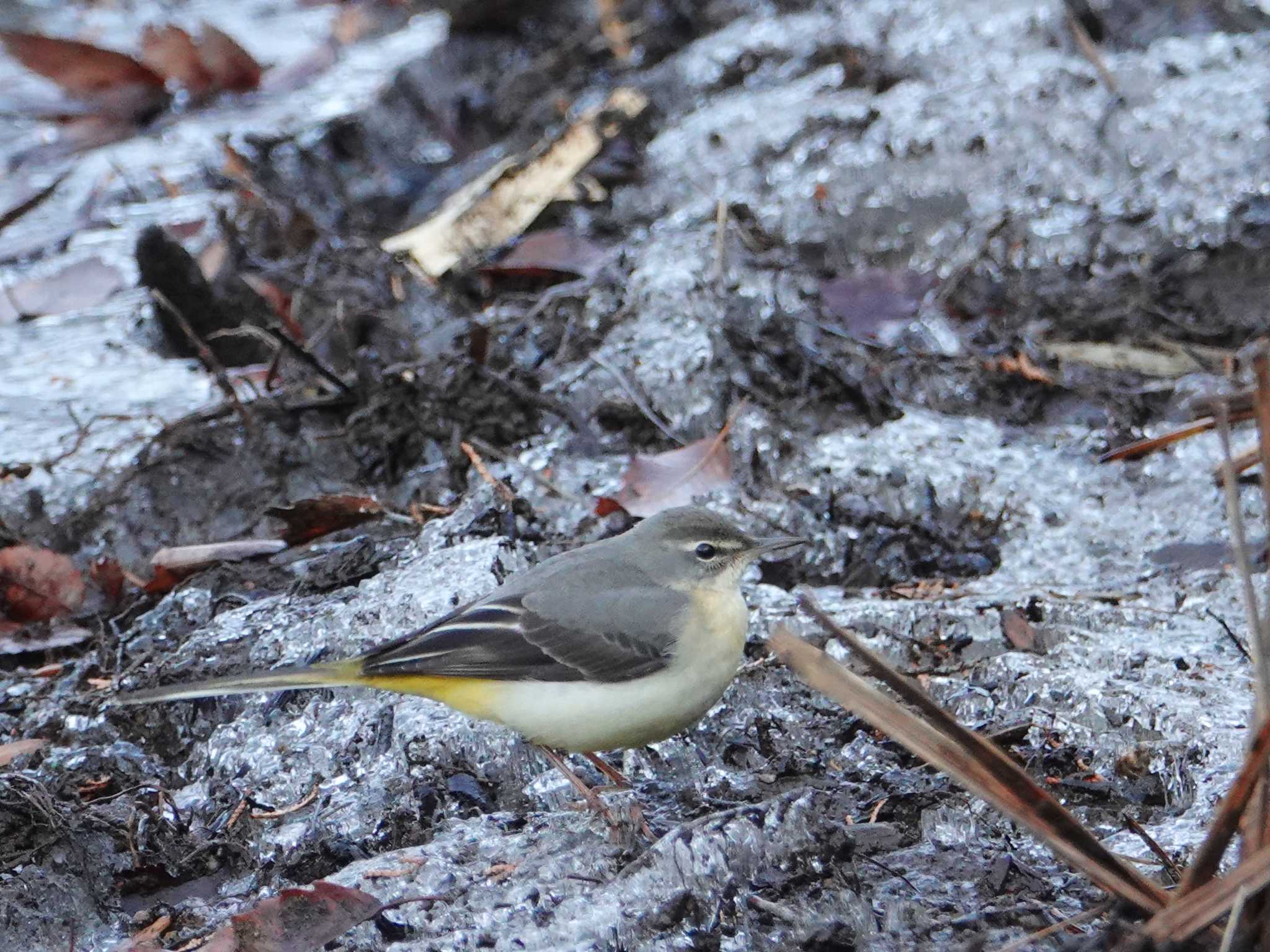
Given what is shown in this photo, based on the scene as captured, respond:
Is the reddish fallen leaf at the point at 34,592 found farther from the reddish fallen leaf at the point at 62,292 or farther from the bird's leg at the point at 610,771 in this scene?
the reddish fallen leaf at the point at 62,292

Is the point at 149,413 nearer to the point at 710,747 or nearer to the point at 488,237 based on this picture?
the point at 488,237

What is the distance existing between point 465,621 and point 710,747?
2.51 ft

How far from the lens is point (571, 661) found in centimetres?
366

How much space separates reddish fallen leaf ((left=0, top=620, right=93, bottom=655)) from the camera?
14.6 ft

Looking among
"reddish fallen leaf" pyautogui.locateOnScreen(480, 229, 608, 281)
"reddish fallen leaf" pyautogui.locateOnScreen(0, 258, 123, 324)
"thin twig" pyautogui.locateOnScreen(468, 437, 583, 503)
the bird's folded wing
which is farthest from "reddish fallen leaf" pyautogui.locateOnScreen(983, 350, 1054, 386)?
"reddish fallen leaf" pyautogui.locateOnScreen(0, 258, 123, 324)

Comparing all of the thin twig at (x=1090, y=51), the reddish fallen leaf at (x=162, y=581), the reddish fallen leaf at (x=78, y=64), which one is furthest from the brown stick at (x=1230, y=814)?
the reddish fallen leaf at (x=78, y=64)

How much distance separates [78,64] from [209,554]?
203 inches

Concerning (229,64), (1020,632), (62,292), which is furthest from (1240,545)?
(229,64)

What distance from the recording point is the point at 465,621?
3.67m

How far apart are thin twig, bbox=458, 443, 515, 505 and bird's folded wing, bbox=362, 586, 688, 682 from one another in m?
0.98

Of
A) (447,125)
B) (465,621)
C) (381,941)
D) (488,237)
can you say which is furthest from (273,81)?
(381,941)

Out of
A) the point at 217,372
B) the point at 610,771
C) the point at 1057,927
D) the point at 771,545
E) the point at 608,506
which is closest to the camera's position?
the point at 1057,927

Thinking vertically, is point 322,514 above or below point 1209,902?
below

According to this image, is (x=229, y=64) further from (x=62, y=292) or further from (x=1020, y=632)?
(x=1020, y=632)
